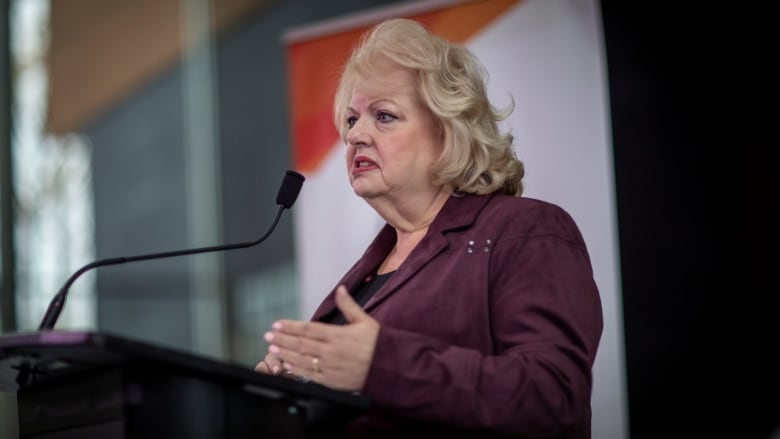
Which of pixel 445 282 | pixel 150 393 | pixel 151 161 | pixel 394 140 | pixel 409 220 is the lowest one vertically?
pixel 150 393

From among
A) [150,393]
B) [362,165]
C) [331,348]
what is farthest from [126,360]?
[362,165]

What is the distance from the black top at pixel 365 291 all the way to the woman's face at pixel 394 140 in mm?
142

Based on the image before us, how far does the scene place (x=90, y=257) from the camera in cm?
522

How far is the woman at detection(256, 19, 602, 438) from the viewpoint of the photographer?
1206 mm

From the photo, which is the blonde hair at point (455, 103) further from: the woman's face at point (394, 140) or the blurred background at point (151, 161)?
the blurred background at point (151, 161)

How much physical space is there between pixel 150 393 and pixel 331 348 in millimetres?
229

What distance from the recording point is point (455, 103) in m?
1.56

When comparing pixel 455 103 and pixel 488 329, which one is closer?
pixel 488 329

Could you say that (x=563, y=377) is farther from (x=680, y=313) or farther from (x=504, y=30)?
(x=680, y=313)

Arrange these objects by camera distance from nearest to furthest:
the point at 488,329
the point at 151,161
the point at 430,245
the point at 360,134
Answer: the point at 488,329 < the point at 430,245 < the point at 360,134 < the point at 151,161

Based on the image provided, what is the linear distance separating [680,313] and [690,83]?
62 cm

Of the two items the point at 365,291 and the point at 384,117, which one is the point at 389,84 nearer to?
the point at 384,117

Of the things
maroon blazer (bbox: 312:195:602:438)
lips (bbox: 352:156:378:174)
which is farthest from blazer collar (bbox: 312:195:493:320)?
lips (bbox: 352:156:378:174)

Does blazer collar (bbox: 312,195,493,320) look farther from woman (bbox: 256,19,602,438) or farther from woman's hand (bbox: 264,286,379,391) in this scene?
woman's hand (bbox: 264,286,379,391)
